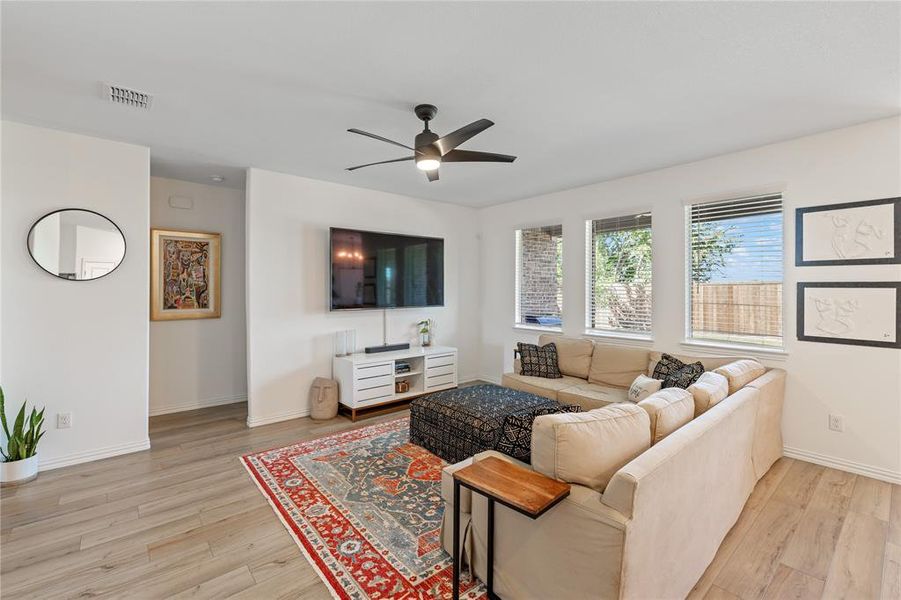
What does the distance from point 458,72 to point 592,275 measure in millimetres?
3216

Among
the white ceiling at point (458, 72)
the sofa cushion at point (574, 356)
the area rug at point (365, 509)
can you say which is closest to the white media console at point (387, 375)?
the area rug at point (365, 509)

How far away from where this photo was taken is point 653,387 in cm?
327

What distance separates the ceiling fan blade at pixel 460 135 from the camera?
2.36 meters

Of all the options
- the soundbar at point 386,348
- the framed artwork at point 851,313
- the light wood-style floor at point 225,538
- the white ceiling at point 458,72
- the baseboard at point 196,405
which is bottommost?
the light wood-style floor at point 225,538

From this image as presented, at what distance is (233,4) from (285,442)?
10.9 ft

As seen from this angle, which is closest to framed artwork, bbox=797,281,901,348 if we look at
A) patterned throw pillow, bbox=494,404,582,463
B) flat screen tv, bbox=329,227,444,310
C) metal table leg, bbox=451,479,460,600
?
patterned throw pillow, bbox=494,404,582,463

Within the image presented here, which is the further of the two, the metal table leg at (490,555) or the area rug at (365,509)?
the area rug at (365,509)

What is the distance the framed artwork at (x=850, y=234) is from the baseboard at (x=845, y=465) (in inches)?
61.0

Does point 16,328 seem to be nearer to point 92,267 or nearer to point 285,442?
point 92,267

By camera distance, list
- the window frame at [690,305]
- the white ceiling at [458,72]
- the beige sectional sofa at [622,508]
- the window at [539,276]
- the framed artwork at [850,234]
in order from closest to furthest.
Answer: the beige sectional sofa at [622,508] < the white ceiling at [458,72] < the framed artwork at [850,234] < the window frame at [690,305] < the window at [539,276]

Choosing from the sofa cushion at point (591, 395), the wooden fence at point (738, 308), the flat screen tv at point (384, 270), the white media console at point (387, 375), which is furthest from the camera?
the flat screen tv at point (384, 270)

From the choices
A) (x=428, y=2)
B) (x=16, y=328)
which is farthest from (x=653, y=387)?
(x=16, y=328)

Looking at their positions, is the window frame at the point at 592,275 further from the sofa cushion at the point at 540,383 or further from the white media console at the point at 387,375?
the white media console at the point at 387,375

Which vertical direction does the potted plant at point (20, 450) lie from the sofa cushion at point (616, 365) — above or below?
below
